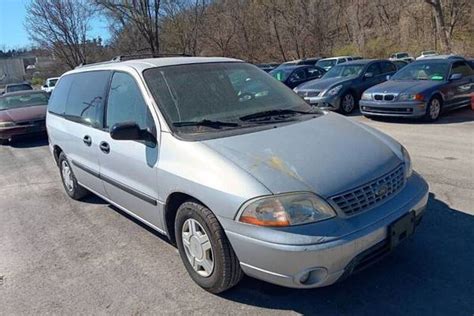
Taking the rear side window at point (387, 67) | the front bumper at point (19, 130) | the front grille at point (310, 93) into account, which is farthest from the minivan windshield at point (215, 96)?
the rear side window at point (387, 67)

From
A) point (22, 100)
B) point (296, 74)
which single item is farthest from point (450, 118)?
point (22, 100)

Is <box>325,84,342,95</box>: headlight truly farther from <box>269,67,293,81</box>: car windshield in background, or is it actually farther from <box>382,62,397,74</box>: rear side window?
<box>269,67,293,81</box>: car windshield in background

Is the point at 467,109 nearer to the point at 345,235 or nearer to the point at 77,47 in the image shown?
the point at 345,235

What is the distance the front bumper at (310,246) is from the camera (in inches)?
90.7

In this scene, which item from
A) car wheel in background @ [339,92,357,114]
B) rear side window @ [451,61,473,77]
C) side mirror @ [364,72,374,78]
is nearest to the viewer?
rear side window @ [451,61,473,77]

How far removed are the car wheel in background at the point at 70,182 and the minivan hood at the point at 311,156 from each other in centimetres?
302

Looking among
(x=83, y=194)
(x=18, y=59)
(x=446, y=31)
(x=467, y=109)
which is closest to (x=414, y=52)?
(x=446, y=31)

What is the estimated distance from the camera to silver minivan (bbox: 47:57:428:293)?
2.38 metres

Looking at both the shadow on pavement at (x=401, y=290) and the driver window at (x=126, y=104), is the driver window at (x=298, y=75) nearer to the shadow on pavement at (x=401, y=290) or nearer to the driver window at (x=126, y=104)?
the driver window at (x=126, y=104)

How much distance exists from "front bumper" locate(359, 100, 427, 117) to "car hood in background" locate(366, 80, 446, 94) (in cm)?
31

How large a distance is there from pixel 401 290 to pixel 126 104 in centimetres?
270

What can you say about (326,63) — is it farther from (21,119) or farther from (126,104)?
(126,104)

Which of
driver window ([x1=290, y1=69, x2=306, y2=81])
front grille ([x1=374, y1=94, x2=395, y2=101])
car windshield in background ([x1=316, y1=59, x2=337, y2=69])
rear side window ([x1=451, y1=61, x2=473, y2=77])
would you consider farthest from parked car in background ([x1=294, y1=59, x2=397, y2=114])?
car windshield in background ([x1=316, y1=59, x2=337, y2=69])

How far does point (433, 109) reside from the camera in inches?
352
